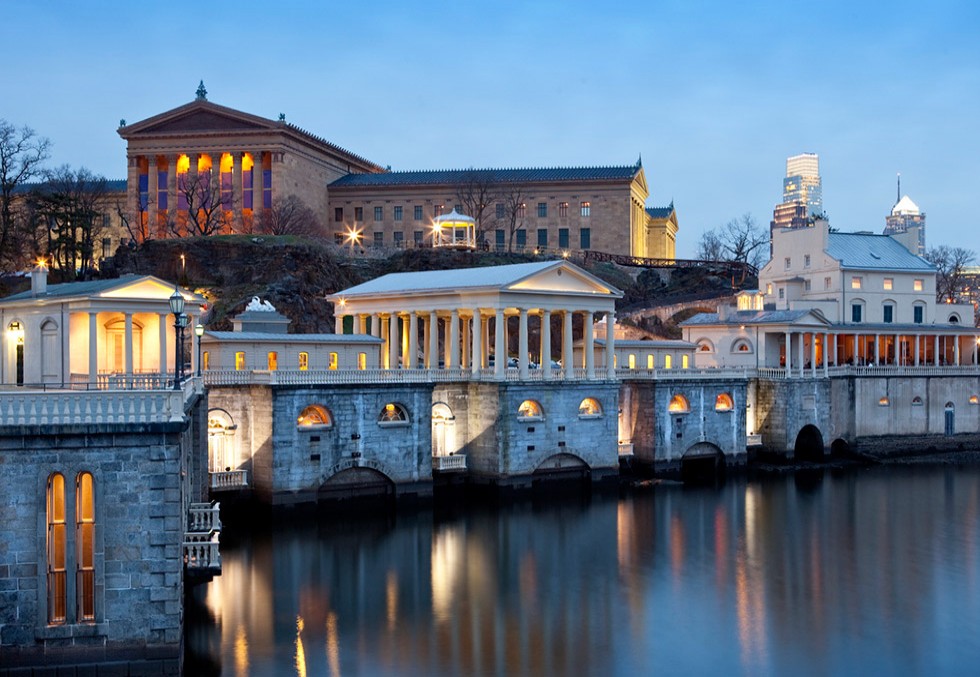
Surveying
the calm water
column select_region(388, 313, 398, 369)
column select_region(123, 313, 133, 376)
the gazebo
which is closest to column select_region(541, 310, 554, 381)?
the calm water

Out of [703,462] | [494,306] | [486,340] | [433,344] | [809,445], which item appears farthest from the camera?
[809,445]

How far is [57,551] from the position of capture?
2445cm

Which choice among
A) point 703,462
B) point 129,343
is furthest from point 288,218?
point 129,343

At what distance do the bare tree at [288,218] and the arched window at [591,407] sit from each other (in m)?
50.4

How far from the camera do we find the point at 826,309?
3113 inches

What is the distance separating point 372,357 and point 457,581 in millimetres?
21897

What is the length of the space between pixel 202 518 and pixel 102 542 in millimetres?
8231

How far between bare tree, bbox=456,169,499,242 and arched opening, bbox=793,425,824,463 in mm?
49420

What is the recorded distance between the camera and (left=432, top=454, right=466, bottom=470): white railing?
182 ft

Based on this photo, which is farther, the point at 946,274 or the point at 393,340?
the point at 946,274

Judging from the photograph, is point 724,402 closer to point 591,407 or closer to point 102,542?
point 591,407

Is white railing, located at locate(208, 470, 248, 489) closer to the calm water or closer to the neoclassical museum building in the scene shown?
the calm water

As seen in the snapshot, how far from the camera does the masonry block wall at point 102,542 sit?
2402cm

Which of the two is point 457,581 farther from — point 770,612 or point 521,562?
point 770,612
